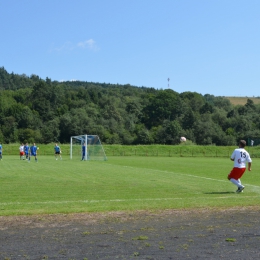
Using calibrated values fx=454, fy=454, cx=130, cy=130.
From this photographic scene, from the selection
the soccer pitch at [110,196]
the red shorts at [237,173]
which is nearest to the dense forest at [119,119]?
the soccer pitch at [110,196]

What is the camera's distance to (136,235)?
8375mm

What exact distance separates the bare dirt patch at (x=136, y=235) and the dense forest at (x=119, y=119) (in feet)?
292

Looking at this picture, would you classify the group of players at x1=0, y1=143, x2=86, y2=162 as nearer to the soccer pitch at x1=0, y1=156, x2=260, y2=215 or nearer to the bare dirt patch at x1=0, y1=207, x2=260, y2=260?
the soccer pitch at x1=0, y1=156, x2=260, y2=215

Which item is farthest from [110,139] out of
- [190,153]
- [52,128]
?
[190,153]

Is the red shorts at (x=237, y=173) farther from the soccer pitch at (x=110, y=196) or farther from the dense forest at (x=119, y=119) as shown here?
the dense forest at (x=119, y=119)

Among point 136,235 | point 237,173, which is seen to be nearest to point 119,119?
point 237,173

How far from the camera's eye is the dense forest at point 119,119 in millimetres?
104875

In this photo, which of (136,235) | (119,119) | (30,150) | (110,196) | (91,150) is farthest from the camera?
(119,119)

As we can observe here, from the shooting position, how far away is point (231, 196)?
1417cm

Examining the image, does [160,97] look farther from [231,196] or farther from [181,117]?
[231,196]

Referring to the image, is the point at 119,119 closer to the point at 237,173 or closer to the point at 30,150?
the point at 30,150

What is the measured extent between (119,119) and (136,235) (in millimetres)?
115764

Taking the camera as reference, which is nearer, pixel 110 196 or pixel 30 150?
pixel 110 196

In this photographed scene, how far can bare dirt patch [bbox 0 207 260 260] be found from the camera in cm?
709
